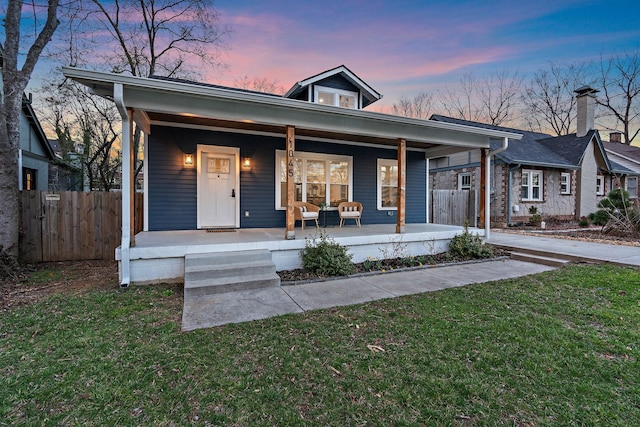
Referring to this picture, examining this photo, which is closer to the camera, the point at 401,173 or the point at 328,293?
the point at 328,293

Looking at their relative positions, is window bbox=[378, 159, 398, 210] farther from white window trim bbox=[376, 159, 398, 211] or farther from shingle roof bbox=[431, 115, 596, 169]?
shingle roof bbox=[431, 115, 596, 169]

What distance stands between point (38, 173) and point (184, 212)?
371 inches

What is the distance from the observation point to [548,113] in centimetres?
2406

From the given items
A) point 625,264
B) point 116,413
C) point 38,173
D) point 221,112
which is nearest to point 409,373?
point 116,413

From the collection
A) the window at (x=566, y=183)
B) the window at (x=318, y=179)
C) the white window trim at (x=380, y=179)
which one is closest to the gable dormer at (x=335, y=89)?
the window at (x=318, y=179)

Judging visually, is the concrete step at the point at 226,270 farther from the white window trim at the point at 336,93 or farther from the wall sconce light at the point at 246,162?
the white window trim at the point at 336,93

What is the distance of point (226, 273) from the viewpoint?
4.74 m

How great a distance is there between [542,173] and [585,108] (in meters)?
4.69

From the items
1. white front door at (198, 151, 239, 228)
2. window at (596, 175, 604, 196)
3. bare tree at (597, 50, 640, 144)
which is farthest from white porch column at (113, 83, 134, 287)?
bare tree at (597, 50, 640, 144)

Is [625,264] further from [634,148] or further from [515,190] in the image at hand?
[634,148]

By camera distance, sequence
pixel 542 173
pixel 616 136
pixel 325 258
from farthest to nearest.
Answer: pixel 616 136 → pixel 542 173 → pixel 325 258

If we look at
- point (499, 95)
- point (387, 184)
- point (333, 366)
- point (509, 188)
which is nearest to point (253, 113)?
point (333, 366)

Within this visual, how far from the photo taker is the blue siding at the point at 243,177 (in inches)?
269

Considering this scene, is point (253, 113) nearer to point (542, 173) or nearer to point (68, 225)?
point (68, 225)
